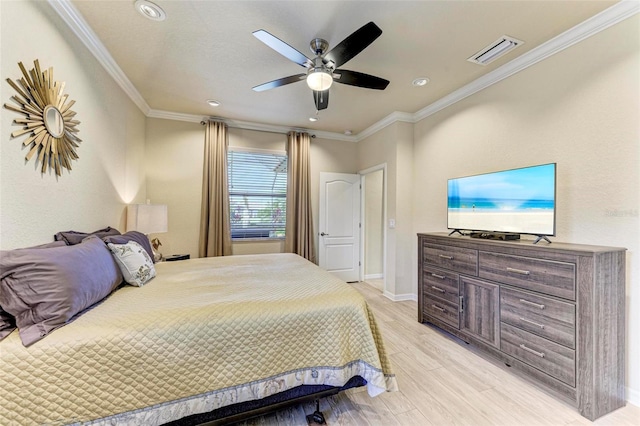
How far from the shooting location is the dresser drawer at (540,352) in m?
1.69

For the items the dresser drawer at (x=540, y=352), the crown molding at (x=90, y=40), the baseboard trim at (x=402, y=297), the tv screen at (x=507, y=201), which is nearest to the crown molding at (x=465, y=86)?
the crown molding at (x=90, y=40)

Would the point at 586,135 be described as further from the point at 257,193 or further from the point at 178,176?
the point at 178,176

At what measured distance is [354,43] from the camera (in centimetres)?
179

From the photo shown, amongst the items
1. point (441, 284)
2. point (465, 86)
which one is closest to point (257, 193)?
point (441, 284)

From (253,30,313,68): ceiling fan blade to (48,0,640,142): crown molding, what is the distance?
142cm

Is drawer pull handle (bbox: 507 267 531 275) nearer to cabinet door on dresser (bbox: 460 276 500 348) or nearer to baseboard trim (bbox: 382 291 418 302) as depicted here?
cabinet door on dresser (bbox: 460 276 500 348)

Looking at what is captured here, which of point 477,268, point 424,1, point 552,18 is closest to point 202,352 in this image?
point 477,268

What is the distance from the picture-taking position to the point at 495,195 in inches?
96.6

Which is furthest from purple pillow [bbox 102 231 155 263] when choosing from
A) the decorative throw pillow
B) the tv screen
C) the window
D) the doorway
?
the doorway

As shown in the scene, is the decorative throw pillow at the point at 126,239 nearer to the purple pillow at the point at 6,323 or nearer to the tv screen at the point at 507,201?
the purple pillow at the point at 6,323

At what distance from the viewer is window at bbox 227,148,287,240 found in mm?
4211

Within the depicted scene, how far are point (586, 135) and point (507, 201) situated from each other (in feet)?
2.38

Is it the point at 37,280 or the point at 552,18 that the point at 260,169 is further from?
the point at 552,18

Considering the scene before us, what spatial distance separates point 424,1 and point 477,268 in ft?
7.30
